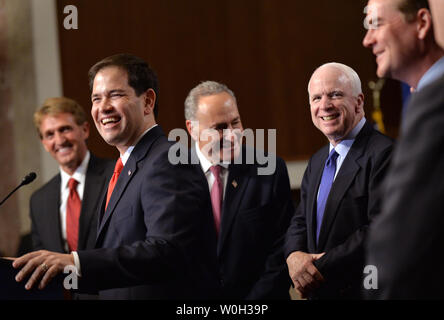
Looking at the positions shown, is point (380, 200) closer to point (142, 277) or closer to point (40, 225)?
point (142, 277)

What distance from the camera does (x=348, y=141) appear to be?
2.34 meters

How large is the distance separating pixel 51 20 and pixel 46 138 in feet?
7.39

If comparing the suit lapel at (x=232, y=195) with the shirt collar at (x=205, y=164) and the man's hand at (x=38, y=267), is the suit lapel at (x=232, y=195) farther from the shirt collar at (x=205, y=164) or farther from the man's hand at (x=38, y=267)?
the man's hand at (x=38, y=267)

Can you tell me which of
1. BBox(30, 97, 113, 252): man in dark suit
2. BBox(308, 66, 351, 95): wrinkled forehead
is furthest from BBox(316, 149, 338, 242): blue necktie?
BBox(30, 97, 113, 252): man in dark suit

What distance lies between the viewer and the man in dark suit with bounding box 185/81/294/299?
2.57 metres

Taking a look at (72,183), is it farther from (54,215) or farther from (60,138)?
(60,138)

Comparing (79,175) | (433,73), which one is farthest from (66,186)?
(433,73)

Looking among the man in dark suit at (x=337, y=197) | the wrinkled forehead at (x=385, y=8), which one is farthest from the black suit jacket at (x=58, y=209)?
the wrinkled forehead at (x=385, y=8)

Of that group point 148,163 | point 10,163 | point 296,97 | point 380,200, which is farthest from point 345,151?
point 10,163

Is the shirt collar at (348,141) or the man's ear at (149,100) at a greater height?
the man's ear at (149,100)

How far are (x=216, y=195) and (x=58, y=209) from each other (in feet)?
3.84

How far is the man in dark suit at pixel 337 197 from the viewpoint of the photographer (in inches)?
84.7

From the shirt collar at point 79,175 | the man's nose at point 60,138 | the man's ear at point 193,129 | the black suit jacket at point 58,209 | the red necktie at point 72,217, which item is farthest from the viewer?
the man's nose at point 60,138

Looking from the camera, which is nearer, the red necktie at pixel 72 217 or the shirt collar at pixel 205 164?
the shirt collar at pixel 205 164
